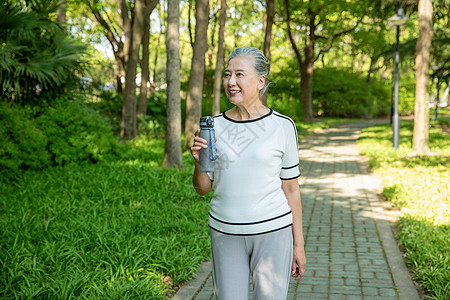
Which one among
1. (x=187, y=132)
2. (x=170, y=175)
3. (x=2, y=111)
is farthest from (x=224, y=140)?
(x=187, y=132)

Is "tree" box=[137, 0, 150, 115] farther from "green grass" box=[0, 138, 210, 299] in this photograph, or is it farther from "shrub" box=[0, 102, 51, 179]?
"green grass" box=[0, 138, 210, 299]

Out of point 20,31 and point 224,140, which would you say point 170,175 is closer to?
point 20,31

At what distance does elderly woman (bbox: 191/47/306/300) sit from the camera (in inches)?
92.8

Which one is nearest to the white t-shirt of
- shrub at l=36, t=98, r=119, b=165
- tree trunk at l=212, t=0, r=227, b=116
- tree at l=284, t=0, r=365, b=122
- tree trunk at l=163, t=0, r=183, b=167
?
tree trunk at l=163, t=0, r=183, b=167

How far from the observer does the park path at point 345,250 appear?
4.69m

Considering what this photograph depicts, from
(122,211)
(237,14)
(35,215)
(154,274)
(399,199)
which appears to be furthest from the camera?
(237,14)

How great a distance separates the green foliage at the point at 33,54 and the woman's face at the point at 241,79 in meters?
7.26

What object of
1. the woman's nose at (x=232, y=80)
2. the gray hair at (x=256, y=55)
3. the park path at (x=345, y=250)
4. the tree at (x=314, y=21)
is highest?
the tree at (x=314, y=21)

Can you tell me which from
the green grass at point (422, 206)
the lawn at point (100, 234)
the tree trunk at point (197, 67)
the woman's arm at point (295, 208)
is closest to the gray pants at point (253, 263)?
the woman's arm at point (295, 208)

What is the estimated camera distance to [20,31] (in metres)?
9.29

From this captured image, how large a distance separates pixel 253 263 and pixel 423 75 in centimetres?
1295

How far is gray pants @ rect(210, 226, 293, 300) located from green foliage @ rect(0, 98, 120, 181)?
736 cm

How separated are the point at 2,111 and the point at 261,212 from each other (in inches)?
320

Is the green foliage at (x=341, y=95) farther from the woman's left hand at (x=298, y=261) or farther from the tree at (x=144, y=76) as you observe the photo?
the woman's left hand at (x=298, y=261)
